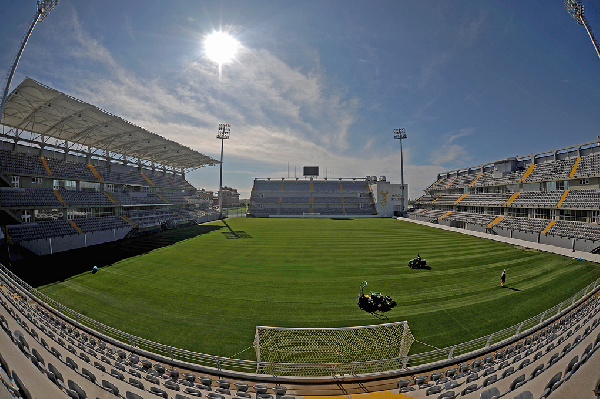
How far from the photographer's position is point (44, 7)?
16281 mm

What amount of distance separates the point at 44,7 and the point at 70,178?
63.0ft

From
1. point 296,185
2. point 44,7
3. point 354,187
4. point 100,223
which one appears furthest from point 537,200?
point 100,223

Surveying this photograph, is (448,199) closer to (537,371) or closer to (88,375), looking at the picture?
(537,371)

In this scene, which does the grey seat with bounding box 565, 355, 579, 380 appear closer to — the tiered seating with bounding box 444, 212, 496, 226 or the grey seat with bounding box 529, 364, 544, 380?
the grey seat with bounding box 529, 364, 544, 380

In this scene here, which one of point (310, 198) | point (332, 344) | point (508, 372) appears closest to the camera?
point (508, 372)

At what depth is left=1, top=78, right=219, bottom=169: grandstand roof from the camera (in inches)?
795

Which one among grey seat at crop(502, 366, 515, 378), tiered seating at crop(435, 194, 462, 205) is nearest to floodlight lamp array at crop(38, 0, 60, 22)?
grey seat at crop(502, 366, 515, 378)

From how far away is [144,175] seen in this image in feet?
143

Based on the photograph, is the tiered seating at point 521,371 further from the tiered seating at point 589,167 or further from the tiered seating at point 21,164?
the tiered seating at point 21,164

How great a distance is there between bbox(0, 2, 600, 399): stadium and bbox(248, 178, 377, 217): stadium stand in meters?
27.8

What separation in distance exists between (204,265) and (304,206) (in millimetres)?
49660

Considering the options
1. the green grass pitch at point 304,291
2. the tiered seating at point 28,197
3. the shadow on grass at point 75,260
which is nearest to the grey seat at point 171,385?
the green grass pitch at point 304,291

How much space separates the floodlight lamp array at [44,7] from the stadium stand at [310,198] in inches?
1896

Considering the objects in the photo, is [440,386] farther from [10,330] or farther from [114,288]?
[114,288]
